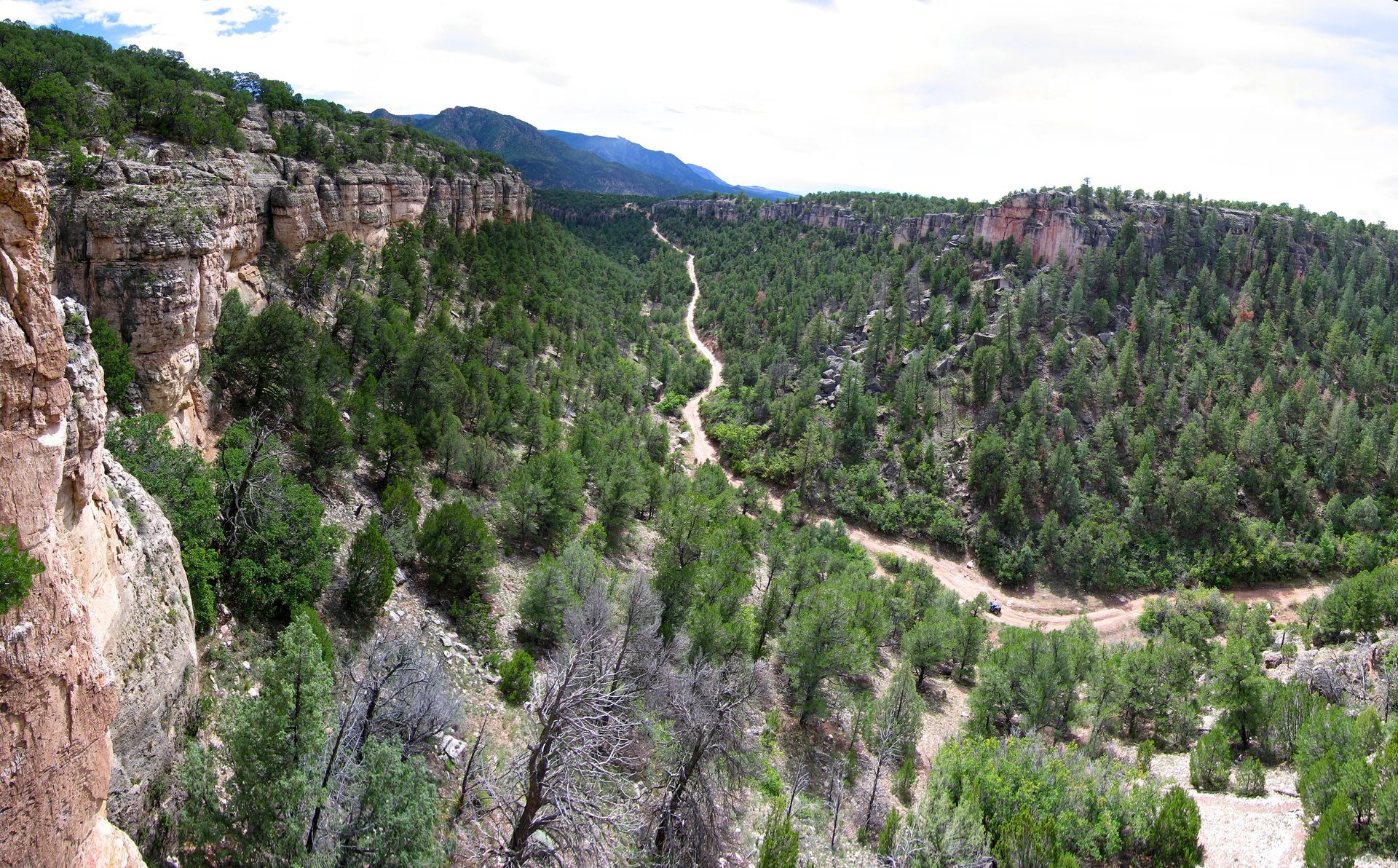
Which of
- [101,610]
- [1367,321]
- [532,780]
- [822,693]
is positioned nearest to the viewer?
[101,610]

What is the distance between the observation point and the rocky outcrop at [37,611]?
925cm

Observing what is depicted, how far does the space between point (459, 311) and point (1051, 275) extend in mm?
70125

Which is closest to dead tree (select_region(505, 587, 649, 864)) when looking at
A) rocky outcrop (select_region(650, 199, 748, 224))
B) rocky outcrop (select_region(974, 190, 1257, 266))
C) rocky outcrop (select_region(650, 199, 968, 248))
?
rocky outcrop (select_region(974, 190, 1257, 266))

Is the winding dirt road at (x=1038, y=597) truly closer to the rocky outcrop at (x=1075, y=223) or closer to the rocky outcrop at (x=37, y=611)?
the rocky outcrop at (x=1075, y=223)

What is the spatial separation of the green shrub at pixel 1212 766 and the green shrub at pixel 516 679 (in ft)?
96.1

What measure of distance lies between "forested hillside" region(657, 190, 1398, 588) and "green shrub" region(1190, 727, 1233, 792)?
33.3 m

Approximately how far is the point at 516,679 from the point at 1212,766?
99.0ft

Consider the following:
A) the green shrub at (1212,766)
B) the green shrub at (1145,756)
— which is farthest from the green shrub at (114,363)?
the green shrub at (1212,766)

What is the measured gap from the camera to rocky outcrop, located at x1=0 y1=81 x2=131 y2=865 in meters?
9.25

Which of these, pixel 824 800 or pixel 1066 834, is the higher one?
pixel 1066 834

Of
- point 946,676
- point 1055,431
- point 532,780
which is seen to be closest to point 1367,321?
point 1055,431

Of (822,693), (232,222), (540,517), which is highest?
(232,222)

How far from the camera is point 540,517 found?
128 ft

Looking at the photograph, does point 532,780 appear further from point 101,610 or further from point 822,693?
point 822,693
